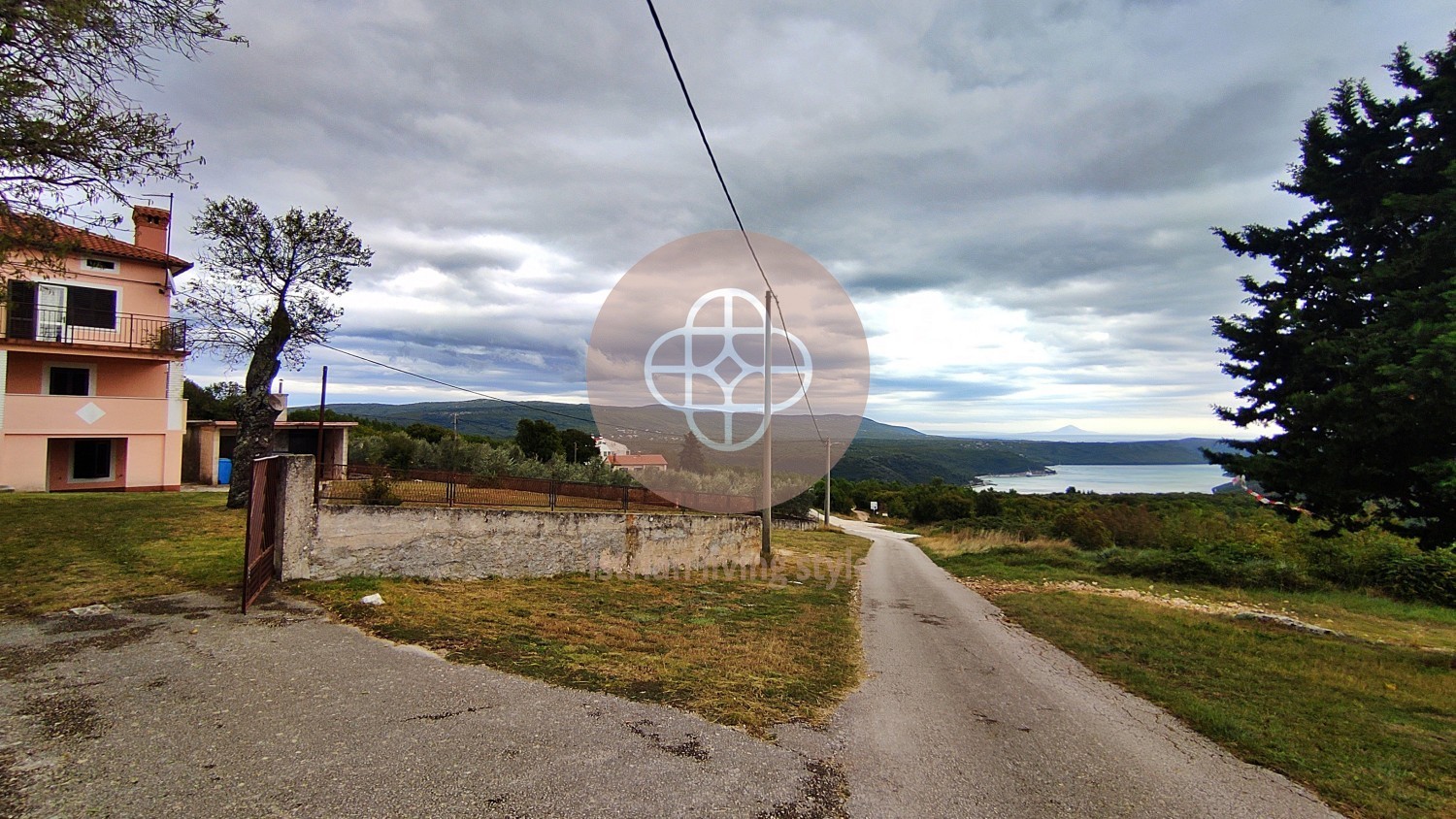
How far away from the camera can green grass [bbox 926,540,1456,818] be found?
4.54 metres

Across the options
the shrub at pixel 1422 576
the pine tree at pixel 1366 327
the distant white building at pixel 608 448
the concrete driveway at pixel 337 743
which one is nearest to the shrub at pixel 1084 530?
the shrub at pixel 1422 576

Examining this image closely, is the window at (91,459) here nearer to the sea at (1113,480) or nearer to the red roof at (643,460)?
the red roof at (643,460)

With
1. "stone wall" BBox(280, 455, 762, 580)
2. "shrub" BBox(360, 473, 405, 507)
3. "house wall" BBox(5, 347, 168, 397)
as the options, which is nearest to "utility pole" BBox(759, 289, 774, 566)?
"stone wall" BBox(280, 455, 762, 580)

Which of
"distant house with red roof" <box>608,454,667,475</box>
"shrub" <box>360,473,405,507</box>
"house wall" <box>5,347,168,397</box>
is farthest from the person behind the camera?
"distant house with red roof" <box>608,454,667,475</box>

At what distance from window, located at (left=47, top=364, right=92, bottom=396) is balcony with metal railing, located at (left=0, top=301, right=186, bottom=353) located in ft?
3.21

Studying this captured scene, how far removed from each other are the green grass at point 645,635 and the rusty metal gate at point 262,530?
23.0 inches

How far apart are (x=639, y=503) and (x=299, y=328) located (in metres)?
9.09

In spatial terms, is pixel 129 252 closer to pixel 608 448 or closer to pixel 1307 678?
pixel 1307 678

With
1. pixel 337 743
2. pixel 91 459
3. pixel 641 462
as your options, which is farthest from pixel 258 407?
pixel 641 462

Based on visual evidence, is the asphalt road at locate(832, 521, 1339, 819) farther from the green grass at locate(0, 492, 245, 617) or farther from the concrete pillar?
the green grass at locate(0, 492, 245, 617)

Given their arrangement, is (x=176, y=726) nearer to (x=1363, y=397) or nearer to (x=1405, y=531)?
(x=1363, y=397)

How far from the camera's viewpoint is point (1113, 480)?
8825cm

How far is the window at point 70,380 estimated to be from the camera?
1670 cm

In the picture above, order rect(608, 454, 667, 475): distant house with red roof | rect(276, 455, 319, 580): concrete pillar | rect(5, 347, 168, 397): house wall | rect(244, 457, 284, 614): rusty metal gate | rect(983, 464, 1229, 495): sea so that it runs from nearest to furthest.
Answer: rect(244, 457, 284, 614): rusty metal gate, rect(276, 455, 319, 580): concrete pillar, rect(5, 347, 168, 397): house wall, rect(608, 454, 667, 475): distant house with red roof, rect(983, 464, 1229, 495): sea
